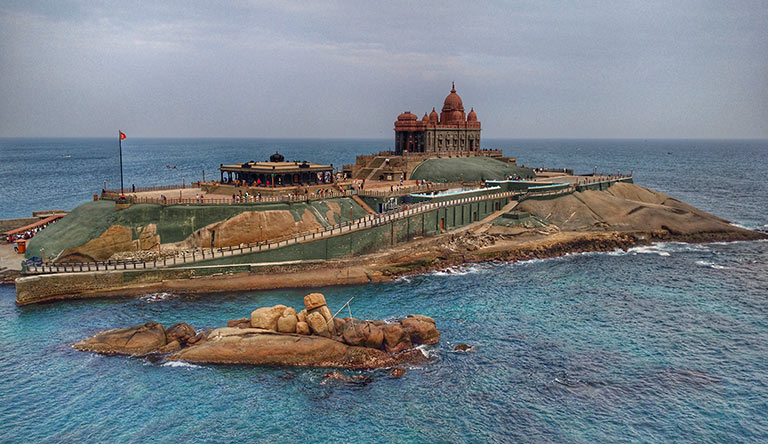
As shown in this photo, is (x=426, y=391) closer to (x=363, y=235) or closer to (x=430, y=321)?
(x=430, y=321)

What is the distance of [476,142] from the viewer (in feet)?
373

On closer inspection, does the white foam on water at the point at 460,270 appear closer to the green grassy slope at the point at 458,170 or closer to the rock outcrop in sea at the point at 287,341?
the rock outcrop in sea at the point at 287,341

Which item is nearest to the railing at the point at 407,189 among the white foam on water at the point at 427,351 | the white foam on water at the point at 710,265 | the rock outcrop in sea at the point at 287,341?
the rock outcrop in sea at the point at 287,341

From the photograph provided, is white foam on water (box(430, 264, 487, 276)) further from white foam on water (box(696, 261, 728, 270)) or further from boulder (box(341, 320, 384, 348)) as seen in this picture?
white foam on water (box(696, 261, 728, 270))

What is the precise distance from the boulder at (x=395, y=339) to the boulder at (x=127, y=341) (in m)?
16.0

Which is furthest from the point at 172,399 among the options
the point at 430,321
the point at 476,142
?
the point at 476,142

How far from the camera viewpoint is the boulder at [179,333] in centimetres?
4022

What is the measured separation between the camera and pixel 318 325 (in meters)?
39.8

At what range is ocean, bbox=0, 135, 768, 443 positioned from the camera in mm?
30469

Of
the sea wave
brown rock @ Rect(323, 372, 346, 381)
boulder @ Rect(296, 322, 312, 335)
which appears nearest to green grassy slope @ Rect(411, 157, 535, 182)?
the sea wave

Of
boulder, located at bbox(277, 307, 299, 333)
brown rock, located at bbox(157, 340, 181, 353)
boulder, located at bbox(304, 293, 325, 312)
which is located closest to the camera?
brown rock, located at bbox(157, 340, 181, 353)

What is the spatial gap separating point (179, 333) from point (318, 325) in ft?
33.6

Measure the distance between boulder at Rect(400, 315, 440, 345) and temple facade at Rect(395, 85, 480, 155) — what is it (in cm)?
5871

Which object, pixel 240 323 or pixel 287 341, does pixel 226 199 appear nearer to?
pixel 240 323
